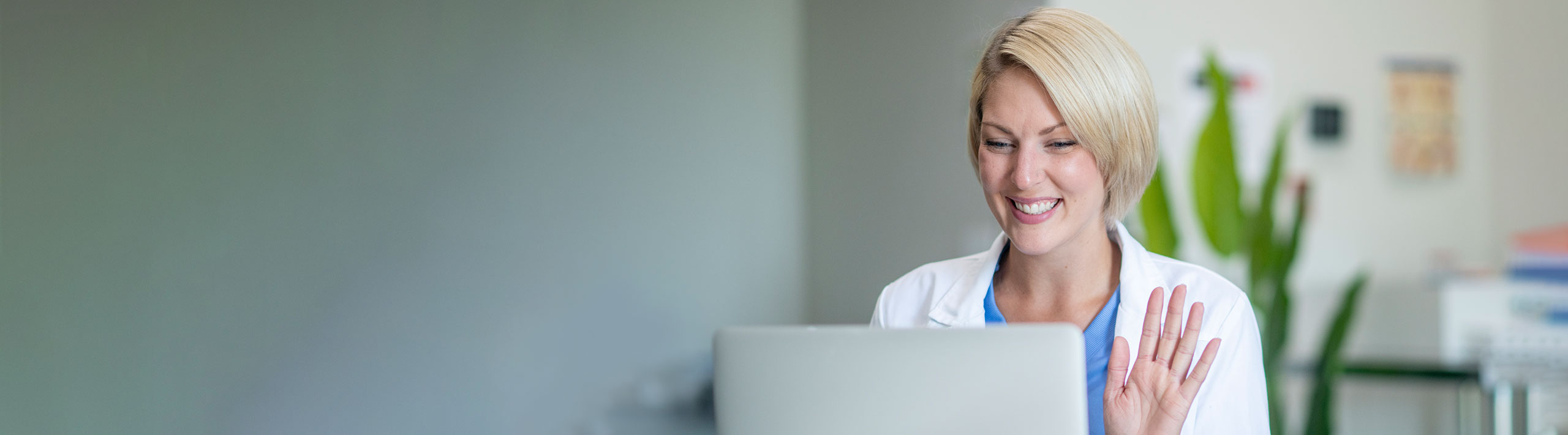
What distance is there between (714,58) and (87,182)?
1121 mm

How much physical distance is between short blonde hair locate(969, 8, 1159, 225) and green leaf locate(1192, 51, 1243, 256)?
1381mm

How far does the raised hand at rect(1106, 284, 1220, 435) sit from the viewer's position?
1.26 meters

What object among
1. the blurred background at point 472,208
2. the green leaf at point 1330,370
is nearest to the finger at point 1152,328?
the blurred background at point 472,208

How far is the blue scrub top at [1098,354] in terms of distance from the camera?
1.40 m

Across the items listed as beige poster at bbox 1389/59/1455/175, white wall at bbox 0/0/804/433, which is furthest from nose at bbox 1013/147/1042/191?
beige poster at bbox 1389/59/1455/175

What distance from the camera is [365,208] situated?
161 centimetres

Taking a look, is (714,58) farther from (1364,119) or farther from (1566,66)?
(1566,66)

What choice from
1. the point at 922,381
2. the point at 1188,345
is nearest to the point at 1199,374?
the point at 1188,345

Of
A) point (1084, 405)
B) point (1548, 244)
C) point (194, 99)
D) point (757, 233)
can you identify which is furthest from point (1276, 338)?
point (194, 99)

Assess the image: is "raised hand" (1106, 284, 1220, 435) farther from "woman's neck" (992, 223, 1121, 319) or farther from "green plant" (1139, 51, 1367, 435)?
"green plant" (1139, 51, 1367, 435)

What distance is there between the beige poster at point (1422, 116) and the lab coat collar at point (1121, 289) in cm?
277

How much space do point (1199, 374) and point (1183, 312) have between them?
118 mm

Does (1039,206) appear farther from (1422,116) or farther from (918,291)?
(1422,116)

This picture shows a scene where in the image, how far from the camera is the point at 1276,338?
2787mm
